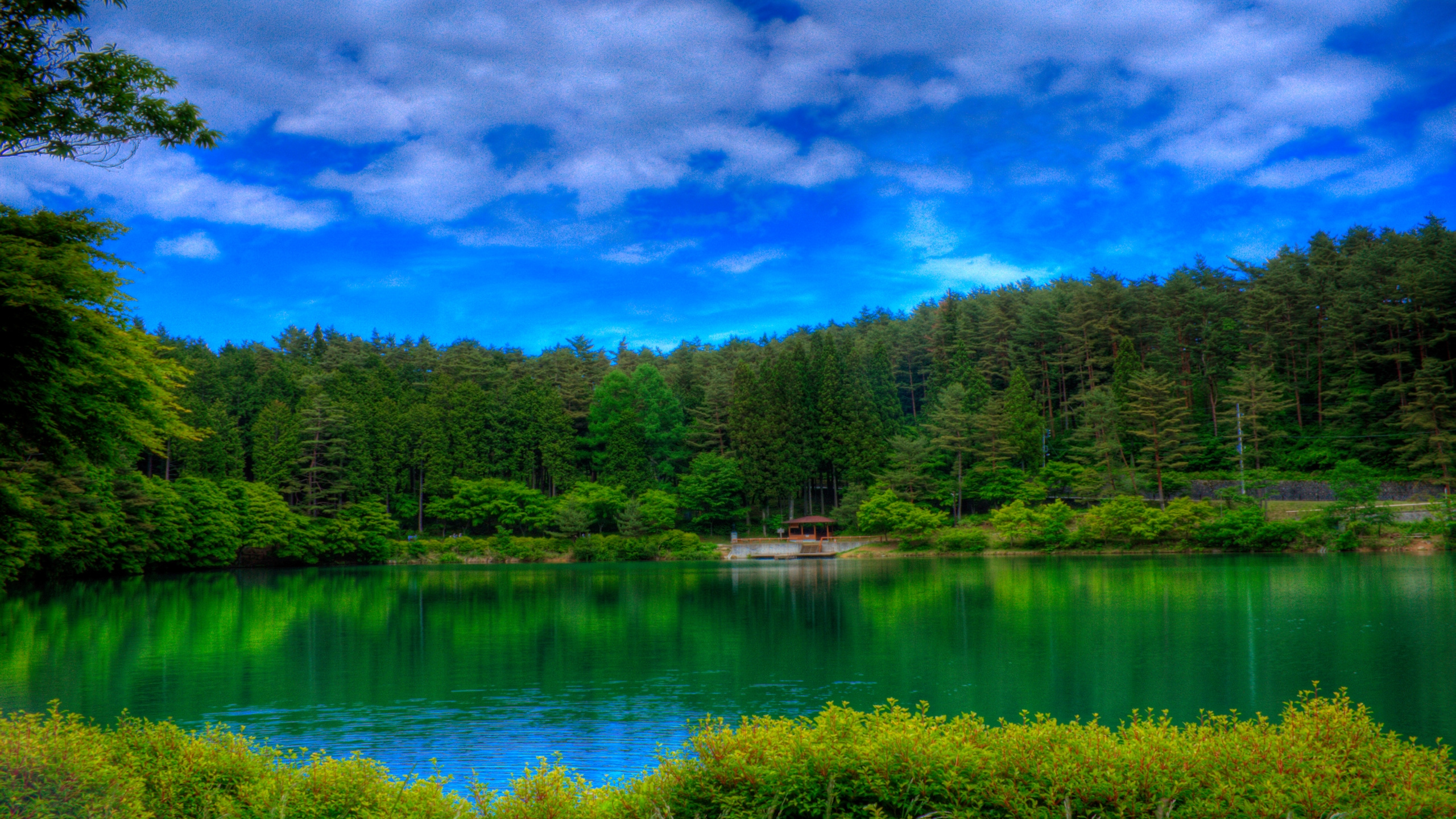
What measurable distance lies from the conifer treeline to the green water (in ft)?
74.8

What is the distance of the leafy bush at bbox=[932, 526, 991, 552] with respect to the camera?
47.2 metres

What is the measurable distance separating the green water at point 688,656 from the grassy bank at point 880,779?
11.5 feet

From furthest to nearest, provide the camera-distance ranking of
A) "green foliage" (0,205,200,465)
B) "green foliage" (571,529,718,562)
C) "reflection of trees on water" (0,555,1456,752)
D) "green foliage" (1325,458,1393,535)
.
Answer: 1. "green foliage" (571,529,718,562)
2. "green foliage" (1325,458,1393,535)
3. "reflection of trees on water" (0,555,1456,752)
4. "green foliage" (0,205,200,465)

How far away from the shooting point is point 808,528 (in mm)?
55906

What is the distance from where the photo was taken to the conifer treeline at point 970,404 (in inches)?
1913

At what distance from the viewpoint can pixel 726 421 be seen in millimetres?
66188

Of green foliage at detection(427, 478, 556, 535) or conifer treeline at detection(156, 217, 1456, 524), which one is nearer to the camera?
conifer treeline at detection(156, 217, 1456, 524)

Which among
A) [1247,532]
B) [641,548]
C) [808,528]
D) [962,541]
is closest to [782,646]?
[1247,532]

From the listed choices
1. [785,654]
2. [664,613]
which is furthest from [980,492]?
[785,654]

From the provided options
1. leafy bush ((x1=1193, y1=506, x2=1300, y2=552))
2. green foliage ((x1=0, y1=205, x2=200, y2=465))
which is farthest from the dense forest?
green foliage ((x1=0, y1=205, x2=200, y2=465))

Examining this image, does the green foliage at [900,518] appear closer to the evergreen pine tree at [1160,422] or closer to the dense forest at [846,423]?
the dense forest at [846,423]

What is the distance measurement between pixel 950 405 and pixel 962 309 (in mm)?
17207

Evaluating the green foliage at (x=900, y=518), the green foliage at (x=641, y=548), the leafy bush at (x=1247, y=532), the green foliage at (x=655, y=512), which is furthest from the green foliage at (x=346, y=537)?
the leafy bush at (x=1247, y=532)

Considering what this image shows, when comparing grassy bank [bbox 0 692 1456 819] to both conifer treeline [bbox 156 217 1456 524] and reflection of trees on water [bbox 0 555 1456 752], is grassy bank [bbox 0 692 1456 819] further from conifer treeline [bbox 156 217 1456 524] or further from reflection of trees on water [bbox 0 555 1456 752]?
conifer treeline [bbox 156 217 1456 524]
